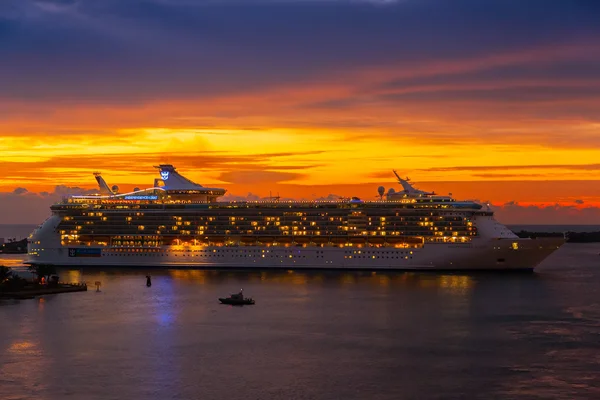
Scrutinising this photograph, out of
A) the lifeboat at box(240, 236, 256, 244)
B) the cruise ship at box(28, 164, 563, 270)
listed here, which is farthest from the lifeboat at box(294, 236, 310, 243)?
the lifeboat at box(240, 236, 256, 244)

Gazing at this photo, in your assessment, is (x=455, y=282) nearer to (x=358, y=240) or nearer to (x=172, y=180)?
(x=358, y=240)

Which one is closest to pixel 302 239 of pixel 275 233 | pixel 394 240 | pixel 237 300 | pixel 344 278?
pixel 275 233

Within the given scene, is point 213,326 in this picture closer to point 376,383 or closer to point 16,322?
point 16,322

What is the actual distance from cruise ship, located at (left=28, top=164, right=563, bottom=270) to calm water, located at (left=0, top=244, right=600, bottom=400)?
13954mm

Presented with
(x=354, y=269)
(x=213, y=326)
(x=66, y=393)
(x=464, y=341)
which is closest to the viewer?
(x=66, y=393)

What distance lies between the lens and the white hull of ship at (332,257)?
104m

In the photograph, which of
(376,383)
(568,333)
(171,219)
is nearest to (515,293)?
(568,333)

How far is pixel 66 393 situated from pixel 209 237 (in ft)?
225

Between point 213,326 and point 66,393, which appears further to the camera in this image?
point 213,326

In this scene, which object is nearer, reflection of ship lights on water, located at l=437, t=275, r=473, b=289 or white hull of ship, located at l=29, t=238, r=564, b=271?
reflection of ship lights on water, located at l=437, t=275, r=473, b=289

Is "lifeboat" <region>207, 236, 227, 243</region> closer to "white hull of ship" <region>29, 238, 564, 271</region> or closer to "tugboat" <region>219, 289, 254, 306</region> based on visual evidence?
"white hull of ship" <region>29, 238, 564, 271</region>

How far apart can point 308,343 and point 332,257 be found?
49.6m

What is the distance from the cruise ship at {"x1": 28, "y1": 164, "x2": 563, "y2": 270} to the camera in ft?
344

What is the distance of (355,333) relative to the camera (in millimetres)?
62094
